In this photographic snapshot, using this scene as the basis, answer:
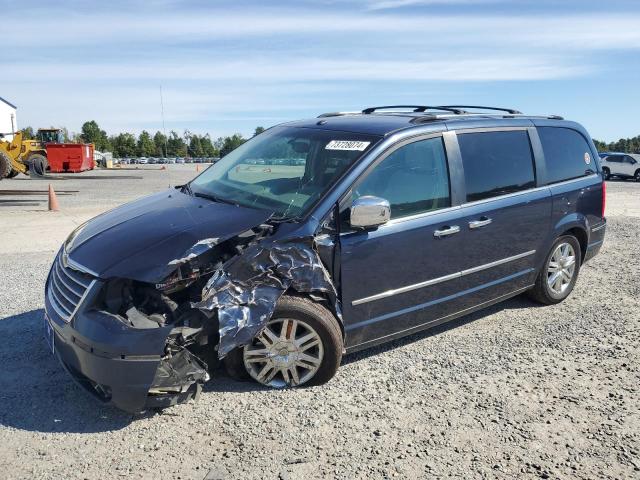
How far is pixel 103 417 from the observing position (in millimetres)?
3379

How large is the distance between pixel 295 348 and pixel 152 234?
1.22 m

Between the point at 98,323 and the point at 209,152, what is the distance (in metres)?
118

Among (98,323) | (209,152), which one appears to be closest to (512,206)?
(98,323)

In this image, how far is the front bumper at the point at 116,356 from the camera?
306cm

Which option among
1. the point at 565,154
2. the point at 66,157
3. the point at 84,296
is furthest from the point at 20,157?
the point at 565,154

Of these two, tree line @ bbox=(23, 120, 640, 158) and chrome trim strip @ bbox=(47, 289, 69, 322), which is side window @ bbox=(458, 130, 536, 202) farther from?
tree line @ bbox=(23, 120, 640, 158)

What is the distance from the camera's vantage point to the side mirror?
144 inches

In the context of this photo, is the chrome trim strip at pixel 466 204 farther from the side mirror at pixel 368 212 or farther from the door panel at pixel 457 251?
the side mirror at pixel 368 212

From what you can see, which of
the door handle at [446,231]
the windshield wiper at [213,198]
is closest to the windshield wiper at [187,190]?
the windshield wiper at [213,198]

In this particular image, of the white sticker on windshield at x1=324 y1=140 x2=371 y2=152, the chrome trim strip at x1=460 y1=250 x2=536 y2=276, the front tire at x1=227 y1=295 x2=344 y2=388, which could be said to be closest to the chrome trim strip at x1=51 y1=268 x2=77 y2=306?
the front tire at x1=227 y1=295 x2=344 y2=388

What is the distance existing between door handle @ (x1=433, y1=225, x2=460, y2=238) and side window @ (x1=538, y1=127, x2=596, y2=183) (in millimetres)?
1632

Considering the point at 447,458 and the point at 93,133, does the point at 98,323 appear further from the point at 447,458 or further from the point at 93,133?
the point at 93,133

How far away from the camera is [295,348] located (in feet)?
11.9

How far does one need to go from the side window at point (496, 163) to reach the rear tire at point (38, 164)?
19.8 m
